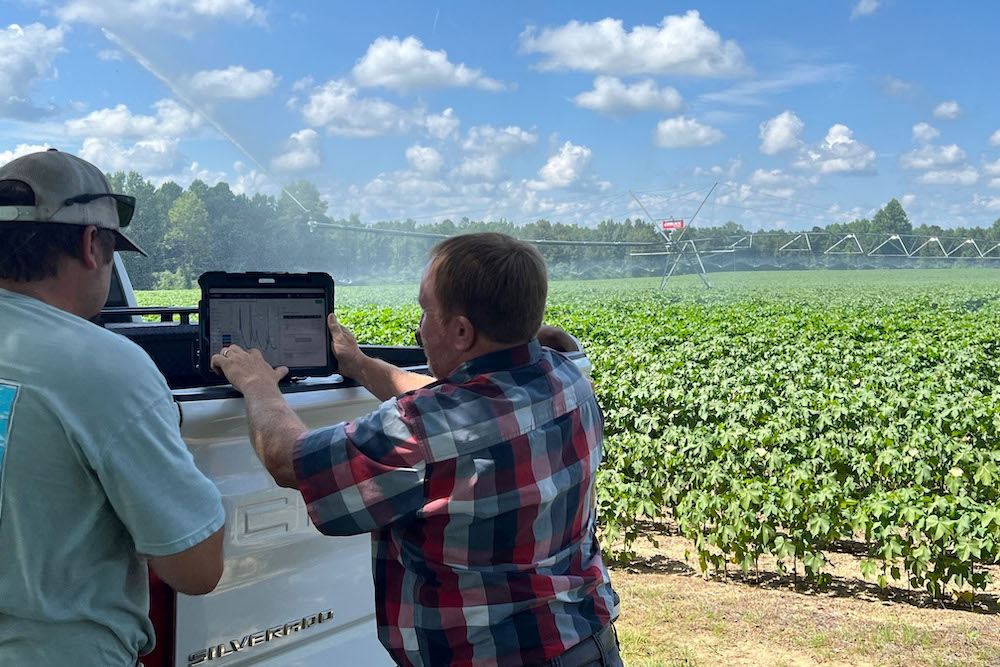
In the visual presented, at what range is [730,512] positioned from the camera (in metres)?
6.41

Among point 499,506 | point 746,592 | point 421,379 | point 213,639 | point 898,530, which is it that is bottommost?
point 746,592

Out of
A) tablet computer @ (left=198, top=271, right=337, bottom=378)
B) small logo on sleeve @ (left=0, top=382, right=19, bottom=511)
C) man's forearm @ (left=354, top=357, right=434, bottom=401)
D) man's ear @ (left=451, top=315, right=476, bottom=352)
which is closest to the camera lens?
small logo on sleeve @ (left=0, top=382, right=19, bottom=511)

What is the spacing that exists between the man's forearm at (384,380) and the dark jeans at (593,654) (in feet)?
2.24

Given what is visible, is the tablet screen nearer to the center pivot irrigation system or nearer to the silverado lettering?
the silverado lettering

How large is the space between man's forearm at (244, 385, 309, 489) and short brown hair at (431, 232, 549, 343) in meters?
0.36

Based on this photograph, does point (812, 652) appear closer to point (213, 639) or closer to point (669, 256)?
point (213, 639)

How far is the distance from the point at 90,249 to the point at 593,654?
3.92ft

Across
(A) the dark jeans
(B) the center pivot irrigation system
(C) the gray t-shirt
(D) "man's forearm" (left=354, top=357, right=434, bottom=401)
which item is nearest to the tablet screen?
(D) "man's forearm" (left=354, top=357, right=434, bottom=401)

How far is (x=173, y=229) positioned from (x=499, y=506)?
3211cm

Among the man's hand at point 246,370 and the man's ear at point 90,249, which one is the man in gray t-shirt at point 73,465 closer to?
the man's ear at point 90,249

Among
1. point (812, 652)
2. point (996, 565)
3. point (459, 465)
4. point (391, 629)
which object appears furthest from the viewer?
point (996, 565)

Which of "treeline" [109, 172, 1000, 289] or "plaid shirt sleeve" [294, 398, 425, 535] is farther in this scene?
"treeline" [109, 172, 1000, 289]

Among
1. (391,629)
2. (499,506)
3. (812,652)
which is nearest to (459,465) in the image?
(499,506)

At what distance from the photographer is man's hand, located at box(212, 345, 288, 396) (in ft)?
6.40
